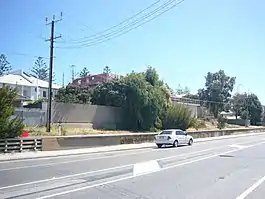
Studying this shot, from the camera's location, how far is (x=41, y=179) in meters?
12.8

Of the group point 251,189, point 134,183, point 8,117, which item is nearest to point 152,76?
point 8,117

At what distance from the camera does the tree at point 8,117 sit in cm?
2455

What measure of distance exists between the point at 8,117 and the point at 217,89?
248ft

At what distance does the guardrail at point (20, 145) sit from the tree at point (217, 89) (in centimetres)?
7184

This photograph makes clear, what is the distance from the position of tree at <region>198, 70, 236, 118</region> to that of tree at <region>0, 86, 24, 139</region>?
238 feet

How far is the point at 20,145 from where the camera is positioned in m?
24.7

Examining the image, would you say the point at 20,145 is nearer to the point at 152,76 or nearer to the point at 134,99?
the point at 134,99

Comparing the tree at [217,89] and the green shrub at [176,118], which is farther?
the tree at [217,89]

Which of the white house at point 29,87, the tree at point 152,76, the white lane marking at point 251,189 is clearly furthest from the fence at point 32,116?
the white house at point 29,87

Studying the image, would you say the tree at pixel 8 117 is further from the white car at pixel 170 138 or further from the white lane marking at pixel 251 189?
the white lane marking at pixel 251 189

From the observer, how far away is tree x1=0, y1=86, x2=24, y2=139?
24547 millimetres

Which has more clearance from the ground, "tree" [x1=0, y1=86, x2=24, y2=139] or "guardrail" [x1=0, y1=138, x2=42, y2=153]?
"tree" [x1=0, y1=86, x2=24, y2=139]

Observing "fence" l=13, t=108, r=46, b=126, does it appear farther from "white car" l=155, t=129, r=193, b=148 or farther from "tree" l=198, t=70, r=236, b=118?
"tree" l=198, t=70, r=236, b=118

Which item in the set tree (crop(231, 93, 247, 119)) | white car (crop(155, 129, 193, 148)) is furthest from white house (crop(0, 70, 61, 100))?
white car (crop(155, 129, 193, 148))
